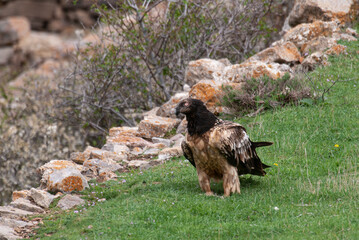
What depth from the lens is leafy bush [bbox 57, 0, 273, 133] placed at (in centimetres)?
1556

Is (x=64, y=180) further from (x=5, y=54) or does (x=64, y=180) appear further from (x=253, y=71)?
(x=5, y=54)

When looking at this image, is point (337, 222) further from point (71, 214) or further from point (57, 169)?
point (57, 169)

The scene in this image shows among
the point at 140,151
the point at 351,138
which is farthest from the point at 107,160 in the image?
the point at 351,138

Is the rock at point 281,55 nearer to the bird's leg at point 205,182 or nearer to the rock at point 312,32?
the rock at point 312,32

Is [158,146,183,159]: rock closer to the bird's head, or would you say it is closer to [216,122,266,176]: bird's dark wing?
[216,122,266,176]: bird's dark wing

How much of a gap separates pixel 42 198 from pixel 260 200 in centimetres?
337

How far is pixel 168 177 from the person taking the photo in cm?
884

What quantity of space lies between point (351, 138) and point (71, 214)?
16.6ft

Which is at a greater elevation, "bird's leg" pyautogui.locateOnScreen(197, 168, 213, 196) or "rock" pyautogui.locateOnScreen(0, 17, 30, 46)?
"bird's leg" pyautogui.locateOnScreen(197, 168, 213, 196)

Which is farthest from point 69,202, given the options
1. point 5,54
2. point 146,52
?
point 5,54

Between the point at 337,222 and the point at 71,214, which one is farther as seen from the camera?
the point at 71,214

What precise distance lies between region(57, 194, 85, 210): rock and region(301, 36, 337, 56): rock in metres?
9.09

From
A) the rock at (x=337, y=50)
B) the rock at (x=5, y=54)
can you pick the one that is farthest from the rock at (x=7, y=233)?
the rock at (x=5, y=54)

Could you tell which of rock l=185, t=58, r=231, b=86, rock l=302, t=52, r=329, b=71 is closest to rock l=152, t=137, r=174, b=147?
rock l=185, t=58, r=231, b=86
